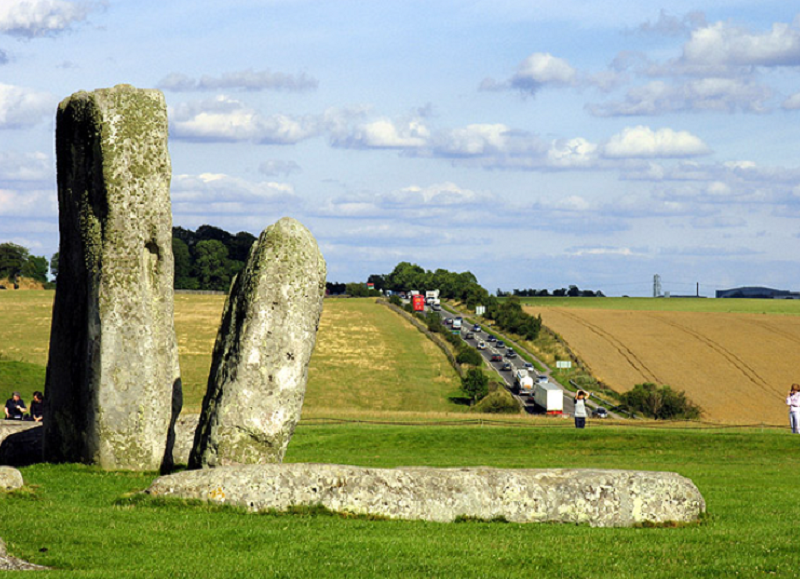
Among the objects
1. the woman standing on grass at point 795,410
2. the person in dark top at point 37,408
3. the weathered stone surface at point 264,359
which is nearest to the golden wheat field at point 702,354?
→ the woman standing on grass at point 795,410

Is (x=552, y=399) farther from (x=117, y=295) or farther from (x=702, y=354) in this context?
(x=117, y=295)

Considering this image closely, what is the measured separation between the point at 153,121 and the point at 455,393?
5966 cm

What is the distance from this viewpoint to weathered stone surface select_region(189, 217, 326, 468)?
17.4 m

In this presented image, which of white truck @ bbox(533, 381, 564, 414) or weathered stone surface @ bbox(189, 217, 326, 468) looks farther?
white truck @ bbox(533, 381, 564, 414)

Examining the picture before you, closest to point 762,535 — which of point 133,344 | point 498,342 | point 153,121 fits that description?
point 133,344

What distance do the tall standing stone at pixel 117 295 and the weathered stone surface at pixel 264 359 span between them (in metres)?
3.25

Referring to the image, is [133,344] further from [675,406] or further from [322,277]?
[675,406]

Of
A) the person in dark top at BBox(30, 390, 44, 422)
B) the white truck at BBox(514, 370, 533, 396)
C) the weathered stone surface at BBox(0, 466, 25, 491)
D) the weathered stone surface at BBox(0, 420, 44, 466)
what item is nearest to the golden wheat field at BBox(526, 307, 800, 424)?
the white truck at BBox(514, 370, 533, 396)

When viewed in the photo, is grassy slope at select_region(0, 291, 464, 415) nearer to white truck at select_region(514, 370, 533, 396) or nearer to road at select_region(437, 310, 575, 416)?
white truck at select_region(514, 370, 533, 396)

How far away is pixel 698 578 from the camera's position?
448 inches

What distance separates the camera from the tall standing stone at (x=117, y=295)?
2083cm

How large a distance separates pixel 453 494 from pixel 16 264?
6127 inches

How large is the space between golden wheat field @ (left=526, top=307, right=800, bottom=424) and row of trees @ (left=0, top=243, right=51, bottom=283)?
85.9 meters

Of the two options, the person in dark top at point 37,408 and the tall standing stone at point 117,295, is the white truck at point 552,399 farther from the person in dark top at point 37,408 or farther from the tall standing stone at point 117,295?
the tall standing stone at point 117,295
